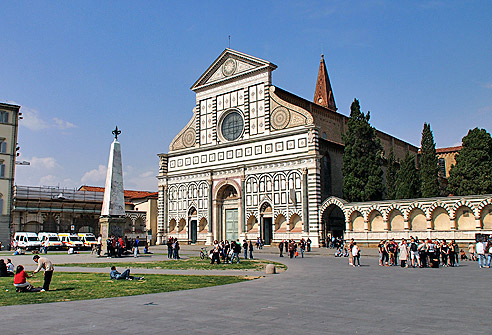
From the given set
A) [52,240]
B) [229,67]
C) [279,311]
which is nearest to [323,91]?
[229,67]

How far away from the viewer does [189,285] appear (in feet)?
49.5

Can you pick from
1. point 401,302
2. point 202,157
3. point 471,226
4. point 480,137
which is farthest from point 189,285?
point 202,157

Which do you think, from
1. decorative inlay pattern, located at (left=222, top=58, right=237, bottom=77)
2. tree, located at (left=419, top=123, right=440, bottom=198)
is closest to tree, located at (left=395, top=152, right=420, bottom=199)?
tree, located at (left=419, top=123, right=440, bottom=198)

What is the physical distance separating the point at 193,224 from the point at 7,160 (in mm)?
22104

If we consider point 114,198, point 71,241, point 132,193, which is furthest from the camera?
point 132,193

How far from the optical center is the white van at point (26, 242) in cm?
4466

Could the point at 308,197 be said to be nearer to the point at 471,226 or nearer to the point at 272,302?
the point at 471,226

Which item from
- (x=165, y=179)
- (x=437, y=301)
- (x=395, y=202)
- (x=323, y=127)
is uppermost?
(x=323, y=127)

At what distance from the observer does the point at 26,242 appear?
45.0m

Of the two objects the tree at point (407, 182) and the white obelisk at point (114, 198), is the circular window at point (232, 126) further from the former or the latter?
the white obelisk at point (114, 198)

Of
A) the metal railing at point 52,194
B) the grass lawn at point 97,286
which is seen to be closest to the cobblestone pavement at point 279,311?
the grass lawn at point 97,286

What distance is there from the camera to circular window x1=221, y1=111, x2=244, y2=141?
160 feet

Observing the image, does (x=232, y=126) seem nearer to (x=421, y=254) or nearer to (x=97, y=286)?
(x=421, y=254)

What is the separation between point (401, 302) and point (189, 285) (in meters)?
6.91
